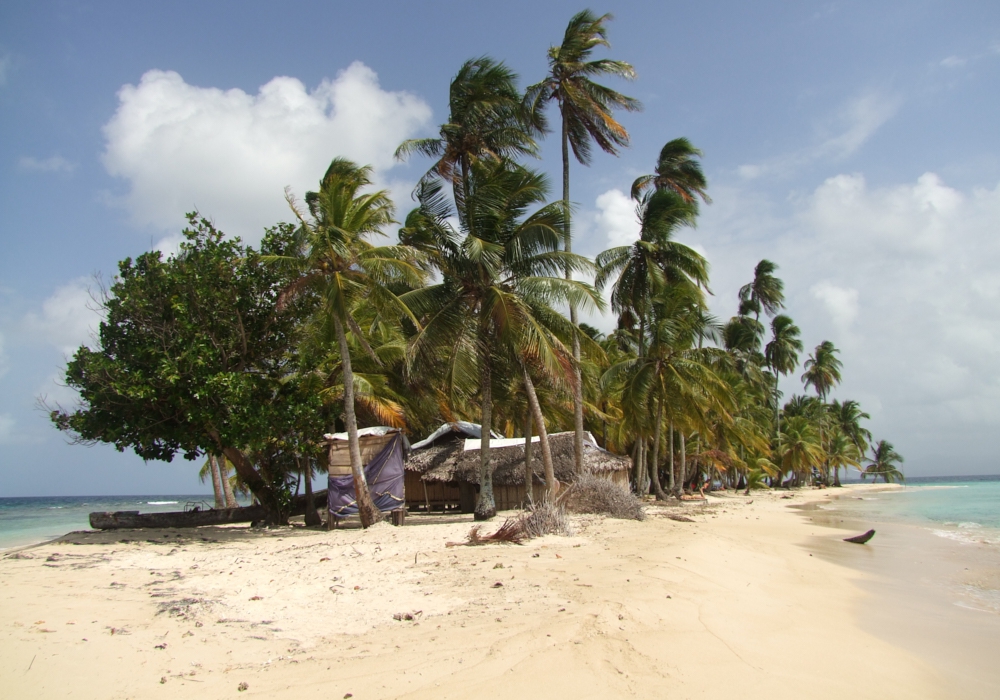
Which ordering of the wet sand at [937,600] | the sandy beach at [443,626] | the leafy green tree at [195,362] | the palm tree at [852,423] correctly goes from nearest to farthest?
the sandy beach at [443,626]
the wet sand at [937,600]
the leafy green tree at [195,362]
the palm tree at [852,423]

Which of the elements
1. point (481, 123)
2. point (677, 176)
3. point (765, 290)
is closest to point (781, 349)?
point (765, 290)

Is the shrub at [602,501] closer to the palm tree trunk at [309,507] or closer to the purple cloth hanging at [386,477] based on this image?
the purple cloth hanging at [386,477]

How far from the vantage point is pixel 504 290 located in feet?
44.4

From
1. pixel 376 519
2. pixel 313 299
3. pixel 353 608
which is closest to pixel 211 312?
pixel 313 299

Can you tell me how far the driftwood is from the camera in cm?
1191

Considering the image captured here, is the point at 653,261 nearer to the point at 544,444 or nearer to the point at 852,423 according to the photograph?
the point at 544,444

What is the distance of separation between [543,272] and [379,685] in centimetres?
1066

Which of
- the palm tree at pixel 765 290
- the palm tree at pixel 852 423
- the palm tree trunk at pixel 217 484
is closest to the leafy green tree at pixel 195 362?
the palm tree trunk at pixel 217 484

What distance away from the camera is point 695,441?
31.6 m

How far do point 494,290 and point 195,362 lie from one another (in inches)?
246

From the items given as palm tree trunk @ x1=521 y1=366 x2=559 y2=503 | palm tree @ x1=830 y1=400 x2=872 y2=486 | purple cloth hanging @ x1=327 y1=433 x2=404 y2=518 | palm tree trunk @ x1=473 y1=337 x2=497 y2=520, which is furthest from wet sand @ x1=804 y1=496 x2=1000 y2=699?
palm tree @ x1=830 y1=400 x2=872 y2=486

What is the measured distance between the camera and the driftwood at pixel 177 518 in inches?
469

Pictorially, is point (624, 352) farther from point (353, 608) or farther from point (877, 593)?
point (353, 608)

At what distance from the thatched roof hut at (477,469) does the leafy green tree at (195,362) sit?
16.0ft
